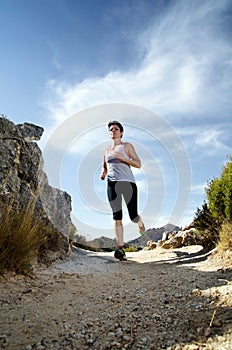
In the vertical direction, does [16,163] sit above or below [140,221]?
above

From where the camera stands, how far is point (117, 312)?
2.09 metres

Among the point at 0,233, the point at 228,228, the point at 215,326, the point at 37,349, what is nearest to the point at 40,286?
the point at 0,233

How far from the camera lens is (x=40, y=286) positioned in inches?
114

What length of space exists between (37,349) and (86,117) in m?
5.65

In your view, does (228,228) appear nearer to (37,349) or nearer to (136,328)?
(136,328)

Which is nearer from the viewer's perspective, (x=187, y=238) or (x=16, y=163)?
(x=16, y=163)

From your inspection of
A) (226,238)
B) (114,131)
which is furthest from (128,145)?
(226,238)

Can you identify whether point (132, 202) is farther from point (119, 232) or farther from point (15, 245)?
point (15, 245)

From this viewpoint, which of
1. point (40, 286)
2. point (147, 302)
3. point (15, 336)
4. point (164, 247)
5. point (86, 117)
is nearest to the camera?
point (15, 336)

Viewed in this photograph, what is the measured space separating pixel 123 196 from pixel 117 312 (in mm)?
3241

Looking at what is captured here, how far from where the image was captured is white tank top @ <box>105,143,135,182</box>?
17.0 ft

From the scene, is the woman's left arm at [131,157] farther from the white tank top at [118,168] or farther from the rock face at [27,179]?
the rock face at [27,179]

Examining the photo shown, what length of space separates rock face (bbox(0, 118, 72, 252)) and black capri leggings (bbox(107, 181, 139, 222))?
1.12 m

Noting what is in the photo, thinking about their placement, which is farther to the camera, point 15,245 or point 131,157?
point 131,157
